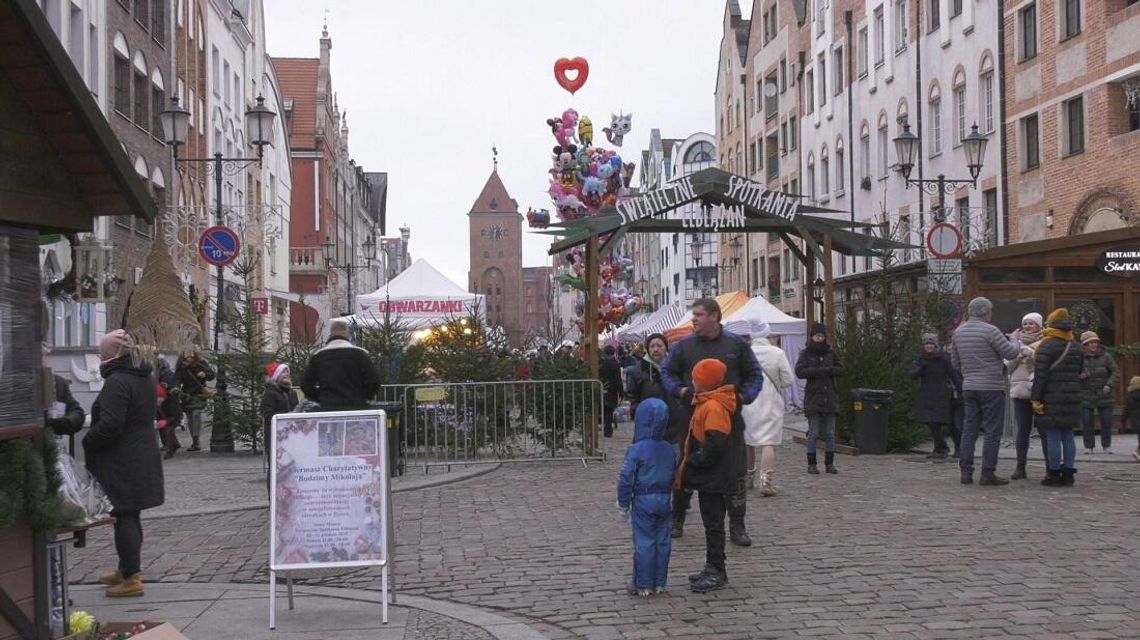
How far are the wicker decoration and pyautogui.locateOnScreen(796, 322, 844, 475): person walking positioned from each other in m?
7.33

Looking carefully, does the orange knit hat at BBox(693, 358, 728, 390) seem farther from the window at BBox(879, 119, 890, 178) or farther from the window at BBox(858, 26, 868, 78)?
the window at BBox(858, 26, 868, 78)

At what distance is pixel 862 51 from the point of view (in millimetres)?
48969

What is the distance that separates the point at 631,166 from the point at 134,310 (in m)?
11.3

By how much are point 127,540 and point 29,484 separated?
7.88ft

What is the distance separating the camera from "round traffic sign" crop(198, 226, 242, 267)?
22297 mm

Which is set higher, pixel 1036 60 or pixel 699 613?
pixel 1036 60

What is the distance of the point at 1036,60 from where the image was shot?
33.7 metres

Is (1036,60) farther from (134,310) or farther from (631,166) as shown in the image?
(134,310)

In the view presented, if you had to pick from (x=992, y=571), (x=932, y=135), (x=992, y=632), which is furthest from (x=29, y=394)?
(x=932, y=135)

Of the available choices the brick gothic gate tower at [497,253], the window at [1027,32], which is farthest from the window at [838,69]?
the brick gothic gate tower at [497,253]

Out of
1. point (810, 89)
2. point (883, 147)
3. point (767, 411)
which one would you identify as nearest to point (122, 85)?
point (767, 411)

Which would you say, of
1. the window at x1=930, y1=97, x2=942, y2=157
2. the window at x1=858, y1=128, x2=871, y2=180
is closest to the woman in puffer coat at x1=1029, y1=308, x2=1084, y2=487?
the window at x1=930, y1=97, x2=942, y2=157

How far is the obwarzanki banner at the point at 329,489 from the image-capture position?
823cm

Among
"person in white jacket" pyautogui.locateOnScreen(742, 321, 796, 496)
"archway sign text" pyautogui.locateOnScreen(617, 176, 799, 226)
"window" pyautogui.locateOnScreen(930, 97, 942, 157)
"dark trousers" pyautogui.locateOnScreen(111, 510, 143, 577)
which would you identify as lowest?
"dark trousers" pyautogui.locateOnScreen(111, 510, 143, 577)
